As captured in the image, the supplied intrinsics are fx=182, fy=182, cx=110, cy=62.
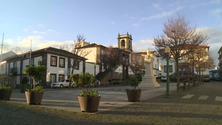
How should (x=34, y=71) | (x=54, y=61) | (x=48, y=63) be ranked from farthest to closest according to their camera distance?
(x=54, y=61)
(x=48, y=63)
(x=34, y=71)

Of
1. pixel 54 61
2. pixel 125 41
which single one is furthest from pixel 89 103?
pixel 125 41

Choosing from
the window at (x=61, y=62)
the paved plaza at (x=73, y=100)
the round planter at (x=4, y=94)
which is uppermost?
the window at (x=61, y=62)

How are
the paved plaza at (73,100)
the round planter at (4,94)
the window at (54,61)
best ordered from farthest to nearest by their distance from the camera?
the window at (54,61)
the round planter at (4,94)
the paved plaza at (73,100)

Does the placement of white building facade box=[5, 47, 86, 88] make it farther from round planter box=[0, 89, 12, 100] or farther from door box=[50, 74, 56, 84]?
round planter box=[0, 89, 12, 100]

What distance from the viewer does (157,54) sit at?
723 inches

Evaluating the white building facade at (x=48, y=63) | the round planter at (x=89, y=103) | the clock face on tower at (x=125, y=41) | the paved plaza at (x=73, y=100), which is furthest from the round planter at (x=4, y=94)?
the clock face on tower at (x=125, y=41)

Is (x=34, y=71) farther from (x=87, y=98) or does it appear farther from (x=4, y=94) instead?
(x=87, y=98)

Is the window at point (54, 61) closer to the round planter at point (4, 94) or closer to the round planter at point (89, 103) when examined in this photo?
the round planter at point (4, 94)

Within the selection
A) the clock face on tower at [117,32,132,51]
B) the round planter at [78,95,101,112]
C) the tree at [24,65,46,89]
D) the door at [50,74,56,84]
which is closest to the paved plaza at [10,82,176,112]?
the round planter at [78,95,101,112]

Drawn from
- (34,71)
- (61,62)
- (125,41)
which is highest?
(125,41)

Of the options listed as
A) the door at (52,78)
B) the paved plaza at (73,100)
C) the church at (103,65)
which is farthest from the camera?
the church at (103,65)

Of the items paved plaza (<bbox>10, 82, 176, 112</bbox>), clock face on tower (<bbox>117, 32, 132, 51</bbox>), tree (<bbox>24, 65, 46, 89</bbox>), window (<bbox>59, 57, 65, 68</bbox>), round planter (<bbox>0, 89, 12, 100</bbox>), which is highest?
clock face on tower (<bbox>117, 32, 132, 51</bbox>)

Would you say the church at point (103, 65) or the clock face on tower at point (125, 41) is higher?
the clock face on tower at point (125, 41)

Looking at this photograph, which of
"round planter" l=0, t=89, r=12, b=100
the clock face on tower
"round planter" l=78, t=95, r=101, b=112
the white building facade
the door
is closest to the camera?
"round planter" l=78, t=95, r=101, b=112
